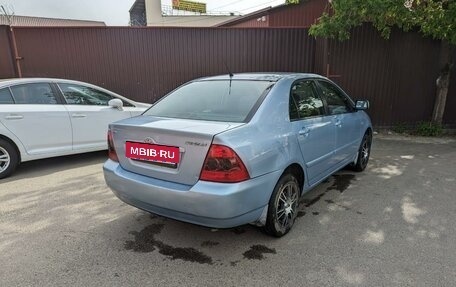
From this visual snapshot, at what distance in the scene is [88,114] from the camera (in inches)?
222

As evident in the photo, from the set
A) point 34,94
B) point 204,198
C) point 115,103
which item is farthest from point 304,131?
point 34,94

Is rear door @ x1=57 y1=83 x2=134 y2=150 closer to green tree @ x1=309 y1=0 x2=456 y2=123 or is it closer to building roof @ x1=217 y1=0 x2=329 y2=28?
green tree @ x1=309 y1=0 x2=456 y2=123

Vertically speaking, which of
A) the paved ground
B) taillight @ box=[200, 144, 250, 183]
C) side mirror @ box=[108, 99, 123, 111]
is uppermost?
side mirror @ box=[108, 99, 123, 111]

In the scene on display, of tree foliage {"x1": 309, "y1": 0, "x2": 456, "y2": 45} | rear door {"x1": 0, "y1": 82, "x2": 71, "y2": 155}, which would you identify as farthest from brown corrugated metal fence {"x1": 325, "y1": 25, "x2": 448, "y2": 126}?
rear door {"x1": 0, "y1": 82, "x2": 71, "y2": 155}

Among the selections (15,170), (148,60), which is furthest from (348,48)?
(15,170)

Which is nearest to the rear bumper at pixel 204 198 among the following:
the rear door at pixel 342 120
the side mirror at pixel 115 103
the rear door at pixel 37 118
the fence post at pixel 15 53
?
the rear door at pixel 342 120

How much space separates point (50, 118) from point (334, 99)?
4.21m

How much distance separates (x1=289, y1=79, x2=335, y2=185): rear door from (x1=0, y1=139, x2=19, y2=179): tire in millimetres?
4132

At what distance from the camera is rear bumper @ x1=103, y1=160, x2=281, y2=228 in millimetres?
2555

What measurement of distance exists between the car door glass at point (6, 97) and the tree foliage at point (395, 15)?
586 cm

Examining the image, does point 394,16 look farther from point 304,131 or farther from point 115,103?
point 115,103

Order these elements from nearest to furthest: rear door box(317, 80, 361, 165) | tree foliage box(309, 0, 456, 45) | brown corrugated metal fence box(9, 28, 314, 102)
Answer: rear door box(317, 80, 361, 165)
tree foliage box(309, 0, 456, 45)
brown corrugated metal fence box(9, 28, 314, 102)

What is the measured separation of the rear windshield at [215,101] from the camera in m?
3.12

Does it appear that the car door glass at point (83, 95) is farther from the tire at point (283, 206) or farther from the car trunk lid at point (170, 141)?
the tire at point (283, 206)
